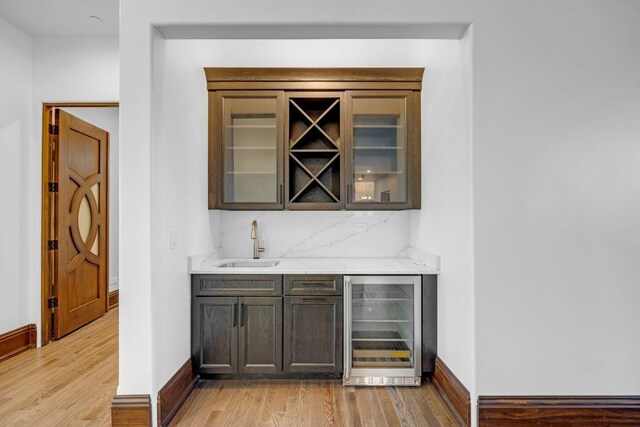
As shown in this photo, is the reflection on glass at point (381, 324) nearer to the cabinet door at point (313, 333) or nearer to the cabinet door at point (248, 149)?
the cabinet door at point (313, 333)

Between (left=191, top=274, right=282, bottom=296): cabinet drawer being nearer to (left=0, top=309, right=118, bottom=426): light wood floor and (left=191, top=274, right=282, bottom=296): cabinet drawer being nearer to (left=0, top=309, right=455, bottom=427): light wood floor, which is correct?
(left=0, top=309, right=455, bottom=427): light wood floor

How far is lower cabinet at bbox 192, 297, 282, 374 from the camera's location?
2756 millimetres

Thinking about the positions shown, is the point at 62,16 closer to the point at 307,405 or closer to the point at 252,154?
the point at 252,154

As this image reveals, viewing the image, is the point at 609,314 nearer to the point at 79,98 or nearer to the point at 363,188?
the point at 363,188

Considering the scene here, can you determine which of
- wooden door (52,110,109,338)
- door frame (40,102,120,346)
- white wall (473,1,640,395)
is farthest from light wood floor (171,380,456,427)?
wooden door (52,110,109,338)

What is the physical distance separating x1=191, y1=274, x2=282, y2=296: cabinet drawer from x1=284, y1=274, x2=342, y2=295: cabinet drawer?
8 centimetres

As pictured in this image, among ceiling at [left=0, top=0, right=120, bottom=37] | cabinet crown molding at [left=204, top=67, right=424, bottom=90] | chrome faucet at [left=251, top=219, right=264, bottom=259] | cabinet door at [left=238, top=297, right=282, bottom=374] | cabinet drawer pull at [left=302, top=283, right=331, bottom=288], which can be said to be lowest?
cabinet door at [left=238, top=297, right=282, bottom=374]

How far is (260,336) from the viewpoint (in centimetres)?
277

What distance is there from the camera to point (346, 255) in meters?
3.48

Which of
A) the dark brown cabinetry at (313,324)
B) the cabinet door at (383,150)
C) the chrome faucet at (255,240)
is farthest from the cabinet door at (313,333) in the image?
the cabinet door at (383,150)

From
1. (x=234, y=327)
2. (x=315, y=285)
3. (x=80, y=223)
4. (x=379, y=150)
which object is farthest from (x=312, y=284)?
(x=80, y=223)

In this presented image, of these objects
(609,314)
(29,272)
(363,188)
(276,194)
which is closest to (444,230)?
(363,188)

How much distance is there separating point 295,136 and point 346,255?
1.22 metres

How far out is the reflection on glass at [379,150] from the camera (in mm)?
3137
